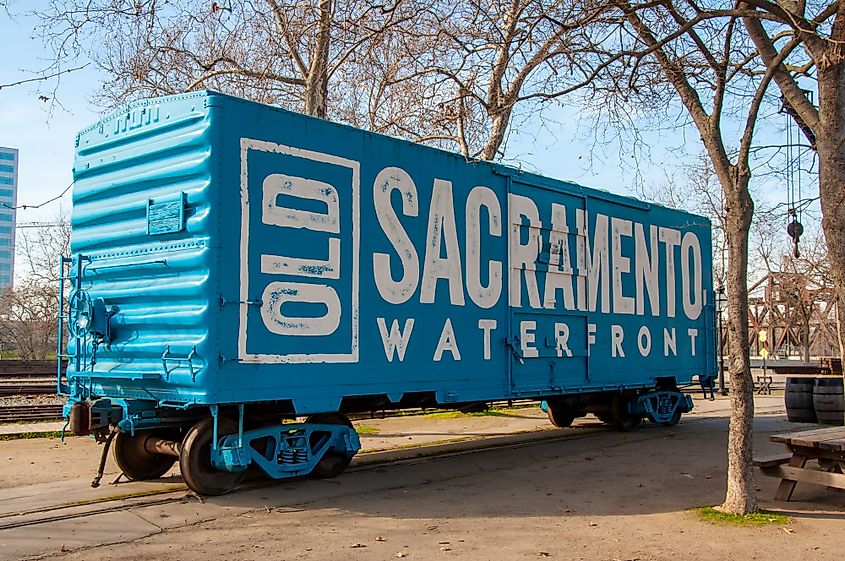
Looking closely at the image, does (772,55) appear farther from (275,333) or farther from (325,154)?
(275,333)

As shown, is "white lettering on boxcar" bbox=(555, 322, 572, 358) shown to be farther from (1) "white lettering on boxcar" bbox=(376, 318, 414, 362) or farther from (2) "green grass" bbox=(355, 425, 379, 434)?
(2) "green grass" bbox=(355, 425, 379, 434)

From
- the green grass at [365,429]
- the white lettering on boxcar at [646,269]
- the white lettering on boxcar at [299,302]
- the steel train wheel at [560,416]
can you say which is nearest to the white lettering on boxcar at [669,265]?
the white lettering on boxcar at [646,269]

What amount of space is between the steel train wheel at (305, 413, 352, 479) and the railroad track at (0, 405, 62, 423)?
9.20 meters

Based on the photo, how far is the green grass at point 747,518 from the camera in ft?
24.0

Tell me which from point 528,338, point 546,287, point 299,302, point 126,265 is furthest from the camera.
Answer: point 546,287

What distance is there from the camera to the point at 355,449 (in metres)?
9.37

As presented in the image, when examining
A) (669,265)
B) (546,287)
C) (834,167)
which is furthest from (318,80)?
(834,167)

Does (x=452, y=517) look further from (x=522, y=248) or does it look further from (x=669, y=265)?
(x=669, y=265)

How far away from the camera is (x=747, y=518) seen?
24.3ft

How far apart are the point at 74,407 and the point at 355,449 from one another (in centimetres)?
307

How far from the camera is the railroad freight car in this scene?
8.05 m

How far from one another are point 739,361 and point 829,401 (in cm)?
1033

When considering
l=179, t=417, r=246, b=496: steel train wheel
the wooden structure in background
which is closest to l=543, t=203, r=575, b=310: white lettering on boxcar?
l=179, t=417, r=246, b=496: steel train wheel

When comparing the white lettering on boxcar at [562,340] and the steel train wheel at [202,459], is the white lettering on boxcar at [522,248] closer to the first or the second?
the white lettering on boxcar at [562,340]
